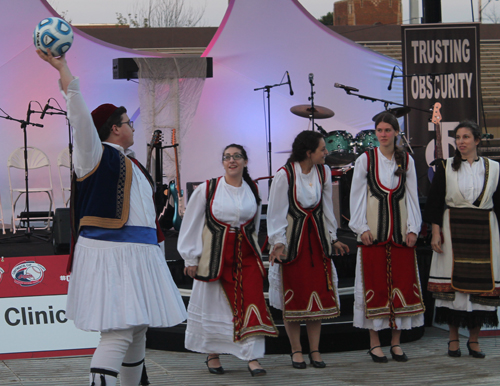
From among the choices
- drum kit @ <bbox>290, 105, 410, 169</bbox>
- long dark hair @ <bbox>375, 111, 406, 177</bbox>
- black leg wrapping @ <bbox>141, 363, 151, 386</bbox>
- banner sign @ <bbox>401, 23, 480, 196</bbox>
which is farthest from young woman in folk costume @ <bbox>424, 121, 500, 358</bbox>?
banner sign @ <bbox>401, 23, 480, 196</bbox>

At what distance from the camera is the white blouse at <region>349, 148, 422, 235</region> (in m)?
3.92

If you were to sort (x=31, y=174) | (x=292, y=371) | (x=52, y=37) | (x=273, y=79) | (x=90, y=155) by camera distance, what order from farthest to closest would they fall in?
1. (x=273, y=79)
2. (x=31, y=174)
3. (x=292, y=371)
4. (x=90, y=155)
5. (x=52, y=37)

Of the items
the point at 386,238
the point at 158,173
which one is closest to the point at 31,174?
the point at 158,173

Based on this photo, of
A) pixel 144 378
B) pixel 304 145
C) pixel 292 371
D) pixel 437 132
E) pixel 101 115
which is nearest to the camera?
pixel 101 115

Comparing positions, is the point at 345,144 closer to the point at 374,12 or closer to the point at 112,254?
the point at 112,254

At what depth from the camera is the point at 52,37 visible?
232cm

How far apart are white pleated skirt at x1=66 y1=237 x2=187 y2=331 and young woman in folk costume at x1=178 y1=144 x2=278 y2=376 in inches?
38.7

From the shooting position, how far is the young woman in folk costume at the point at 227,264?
3592 mm

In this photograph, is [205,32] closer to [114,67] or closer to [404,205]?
[114,67]

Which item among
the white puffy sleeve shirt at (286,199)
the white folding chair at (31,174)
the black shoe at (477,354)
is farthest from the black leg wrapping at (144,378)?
the white folding chair at (31,174)

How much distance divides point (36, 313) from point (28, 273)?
0.91ft

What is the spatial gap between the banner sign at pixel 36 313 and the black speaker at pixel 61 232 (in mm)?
1501

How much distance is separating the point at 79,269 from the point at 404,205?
2204 mm

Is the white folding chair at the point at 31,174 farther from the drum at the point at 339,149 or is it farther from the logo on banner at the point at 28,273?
the logo on banner at the point at 28,273
